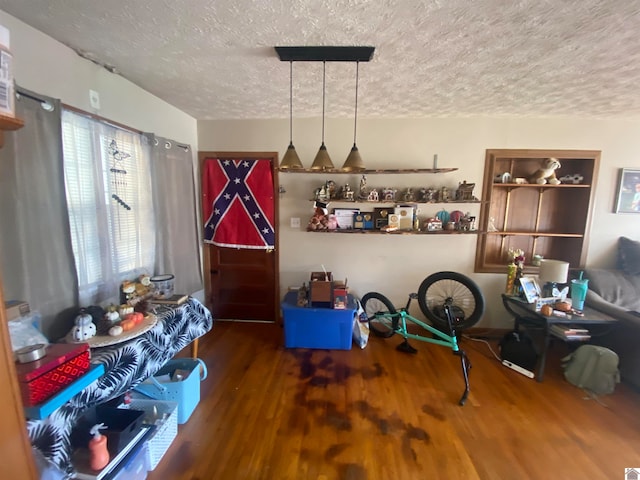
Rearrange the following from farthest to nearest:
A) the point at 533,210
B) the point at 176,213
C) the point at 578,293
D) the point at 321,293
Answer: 1. the point at 533,210
2. the point at 321,293
3. the point at 176,213
4. the point at 578,293

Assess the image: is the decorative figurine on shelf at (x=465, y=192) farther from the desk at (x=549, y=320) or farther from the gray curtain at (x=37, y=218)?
the gray curtain at (x=37, y=218)

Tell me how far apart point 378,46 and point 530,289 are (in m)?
2.52

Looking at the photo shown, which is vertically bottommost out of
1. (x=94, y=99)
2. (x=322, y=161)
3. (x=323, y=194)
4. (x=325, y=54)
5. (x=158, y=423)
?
(x=158, y=423)

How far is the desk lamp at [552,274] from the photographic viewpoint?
8.17 feet

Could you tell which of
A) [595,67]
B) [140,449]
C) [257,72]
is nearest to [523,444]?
[140,449]

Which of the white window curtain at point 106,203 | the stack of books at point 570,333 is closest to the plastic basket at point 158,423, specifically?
the white window curtain at point 106,203

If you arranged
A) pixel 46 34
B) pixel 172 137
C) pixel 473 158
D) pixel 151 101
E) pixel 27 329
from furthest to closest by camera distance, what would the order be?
pixel 473 158 → pixel 172 137 → pixel 151 101 → pixel 46 34 → pixel 27 329

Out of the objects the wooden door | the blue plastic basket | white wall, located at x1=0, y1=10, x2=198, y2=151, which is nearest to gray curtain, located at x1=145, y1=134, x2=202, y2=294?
white wall, located at x1=0, y1=10, x2=198, y2=151

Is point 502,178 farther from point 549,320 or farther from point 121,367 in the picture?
point 121,367

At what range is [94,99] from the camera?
72.9 inches

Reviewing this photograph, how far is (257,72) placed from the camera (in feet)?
6.36

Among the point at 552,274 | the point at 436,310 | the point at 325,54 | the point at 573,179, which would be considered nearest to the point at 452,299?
the point at 436,310

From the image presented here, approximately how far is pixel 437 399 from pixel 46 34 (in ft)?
11.4

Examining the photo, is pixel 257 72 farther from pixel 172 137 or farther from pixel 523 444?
pixel 523 444
